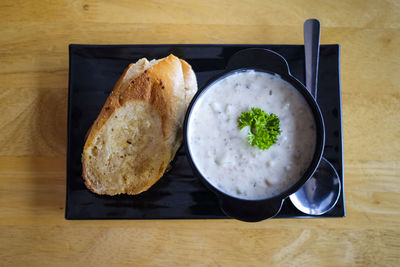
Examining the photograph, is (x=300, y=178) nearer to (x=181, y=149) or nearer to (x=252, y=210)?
(x=252, y=210)

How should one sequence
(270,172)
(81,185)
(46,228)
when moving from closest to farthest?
(270,172) < (81,185) < (46,228)

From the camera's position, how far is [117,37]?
176 cm

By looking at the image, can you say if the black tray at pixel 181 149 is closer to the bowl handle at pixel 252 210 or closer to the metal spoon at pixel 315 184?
the metal spoon at pixel 315 184

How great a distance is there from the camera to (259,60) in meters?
1.53

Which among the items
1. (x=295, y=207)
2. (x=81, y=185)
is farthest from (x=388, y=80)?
(x=81, y=185)

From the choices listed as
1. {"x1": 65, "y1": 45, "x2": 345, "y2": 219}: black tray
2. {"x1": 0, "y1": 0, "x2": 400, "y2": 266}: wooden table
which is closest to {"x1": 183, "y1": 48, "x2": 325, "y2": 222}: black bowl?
{"x1": 65, "y1": 45, "x2": 345, "y2": 219}: black tray

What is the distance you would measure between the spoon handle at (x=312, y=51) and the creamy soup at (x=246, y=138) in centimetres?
27

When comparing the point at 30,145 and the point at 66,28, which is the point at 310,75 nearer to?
the point at 66,28

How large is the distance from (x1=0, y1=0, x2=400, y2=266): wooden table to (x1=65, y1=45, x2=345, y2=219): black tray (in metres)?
0.14

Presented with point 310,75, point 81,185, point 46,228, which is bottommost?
point 46,228

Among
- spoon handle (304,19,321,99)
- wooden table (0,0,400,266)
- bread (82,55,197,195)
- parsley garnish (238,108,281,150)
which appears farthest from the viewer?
wooden table (0,0,400,266)

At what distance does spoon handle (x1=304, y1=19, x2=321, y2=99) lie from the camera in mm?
1569

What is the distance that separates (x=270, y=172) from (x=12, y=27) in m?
1.42

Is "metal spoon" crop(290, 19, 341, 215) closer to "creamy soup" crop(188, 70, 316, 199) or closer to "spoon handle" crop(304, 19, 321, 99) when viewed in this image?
"spoon handle" crop(304, 19, 321, 99)
